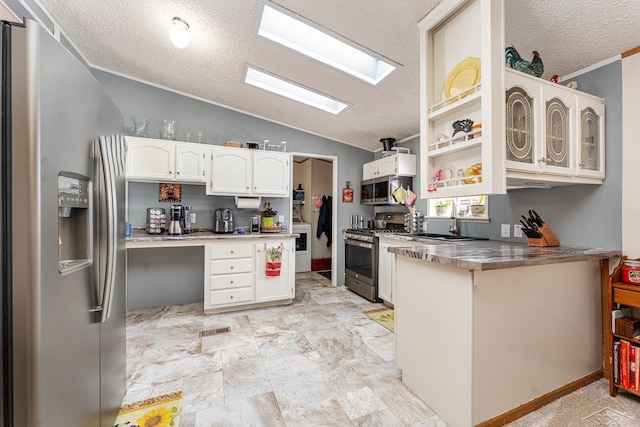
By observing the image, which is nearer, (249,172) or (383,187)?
(249,172)

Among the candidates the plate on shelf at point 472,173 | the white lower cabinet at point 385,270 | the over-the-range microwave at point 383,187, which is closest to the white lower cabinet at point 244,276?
the white lower cabinet at point 385,270

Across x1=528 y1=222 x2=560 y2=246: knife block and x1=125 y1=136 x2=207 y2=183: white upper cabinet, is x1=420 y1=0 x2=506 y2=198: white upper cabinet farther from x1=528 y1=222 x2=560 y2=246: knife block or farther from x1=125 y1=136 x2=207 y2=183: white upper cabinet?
x1=125 y1=136 x2=207 y2=183: white upper cabinet

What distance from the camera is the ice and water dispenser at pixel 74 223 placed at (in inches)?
39.3

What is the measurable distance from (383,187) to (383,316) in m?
1.85

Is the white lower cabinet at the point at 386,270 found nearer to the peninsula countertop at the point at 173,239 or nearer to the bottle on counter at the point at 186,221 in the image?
the peninsula countertop at the point at 173,239

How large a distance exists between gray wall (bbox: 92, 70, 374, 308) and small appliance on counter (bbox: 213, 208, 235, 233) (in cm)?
24

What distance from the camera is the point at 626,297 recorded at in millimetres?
1733

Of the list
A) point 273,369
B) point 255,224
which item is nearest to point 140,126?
point 255,224

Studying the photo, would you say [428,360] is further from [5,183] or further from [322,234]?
[322,234]

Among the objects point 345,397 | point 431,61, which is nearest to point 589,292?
point 345,397

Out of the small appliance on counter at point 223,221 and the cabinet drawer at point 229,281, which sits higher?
the small appliance on counter at point 223,221

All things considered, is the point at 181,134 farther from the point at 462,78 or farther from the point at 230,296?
the point at 462,78

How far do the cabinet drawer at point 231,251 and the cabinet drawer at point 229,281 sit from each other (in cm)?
24

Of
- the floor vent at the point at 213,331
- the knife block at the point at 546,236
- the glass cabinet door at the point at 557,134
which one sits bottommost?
the floor vent at the point at 213,331
